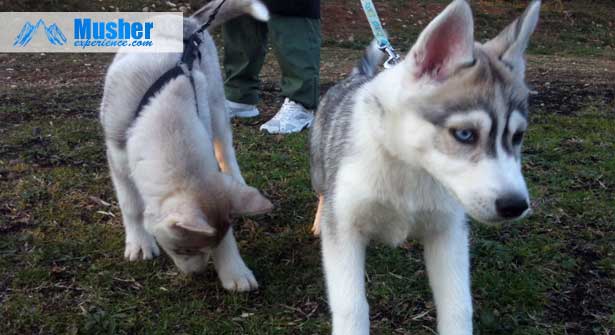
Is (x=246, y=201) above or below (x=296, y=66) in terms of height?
above

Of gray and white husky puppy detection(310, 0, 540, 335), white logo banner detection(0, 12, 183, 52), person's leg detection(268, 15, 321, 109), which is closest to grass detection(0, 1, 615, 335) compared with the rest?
gray and white husky puppy detection(310, 0, 540, 335)

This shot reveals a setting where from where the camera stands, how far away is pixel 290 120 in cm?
598

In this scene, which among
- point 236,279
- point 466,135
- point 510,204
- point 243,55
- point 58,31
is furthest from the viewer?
point 58,31

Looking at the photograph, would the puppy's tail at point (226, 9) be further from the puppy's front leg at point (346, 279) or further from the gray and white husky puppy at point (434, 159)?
the puppy's front leg at point (346, 279)

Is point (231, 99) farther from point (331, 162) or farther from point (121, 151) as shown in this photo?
point (331, 162)

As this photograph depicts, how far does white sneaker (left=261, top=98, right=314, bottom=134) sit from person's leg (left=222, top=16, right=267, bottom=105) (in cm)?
54

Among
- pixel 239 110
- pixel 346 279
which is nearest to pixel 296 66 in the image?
pixel 239 110

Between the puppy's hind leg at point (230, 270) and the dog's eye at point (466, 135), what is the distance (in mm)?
1477

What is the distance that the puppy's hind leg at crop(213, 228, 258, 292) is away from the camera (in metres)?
3.19

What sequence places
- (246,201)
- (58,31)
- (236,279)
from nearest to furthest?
1. (246,201)
2. (236,279)
3. (58,31)

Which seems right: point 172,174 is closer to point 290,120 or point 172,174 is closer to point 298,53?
point 290,120

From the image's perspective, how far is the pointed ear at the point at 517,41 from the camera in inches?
90.9

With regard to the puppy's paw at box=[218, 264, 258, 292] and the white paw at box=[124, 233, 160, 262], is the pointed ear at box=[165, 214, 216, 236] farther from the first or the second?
the white paw at box=[124, 233, 160, 262]

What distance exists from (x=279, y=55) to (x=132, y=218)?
2.96 meters
